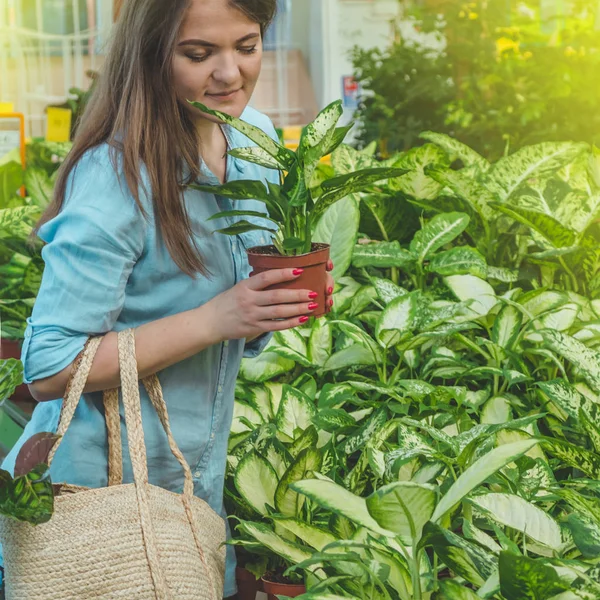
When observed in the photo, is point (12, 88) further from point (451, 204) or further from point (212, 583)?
point (212, 583)

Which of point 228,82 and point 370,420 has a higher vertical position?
point 228,82

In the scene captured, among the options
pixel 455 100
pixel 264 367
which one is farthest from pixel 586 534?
pixel 455 100

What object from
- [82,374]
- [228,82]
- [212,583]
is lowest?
[212,583]

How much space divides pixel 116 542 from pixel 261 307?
0.30 metres

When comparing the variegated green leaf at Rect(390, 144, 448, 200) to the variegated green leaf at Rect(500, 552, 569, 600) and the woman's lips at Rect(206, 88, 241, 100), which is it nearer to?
the woman's lips at Rect(206, 88, 241, 100)

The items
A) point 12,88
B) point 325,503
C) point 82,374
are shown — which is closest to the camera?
point 325,503

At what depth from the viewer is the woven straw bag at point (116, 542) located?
2.97ft

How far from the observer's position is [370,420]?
Answer: 4.07 ft


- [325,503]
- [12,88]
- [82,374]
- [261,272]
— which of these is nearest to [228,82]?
[261,272]

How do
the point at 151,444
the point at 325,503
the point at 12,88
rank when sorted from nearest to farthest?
the point at 325,503, the point at 151,444, the point at 12,88

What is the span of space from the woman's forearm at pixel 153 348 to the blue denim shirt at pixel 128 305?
0.02 m

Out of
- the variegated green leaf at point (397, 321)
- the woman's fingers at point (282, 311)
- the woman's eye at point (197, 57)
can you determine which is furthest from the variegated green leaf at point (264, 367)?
the woman's eye at point (197, 57)

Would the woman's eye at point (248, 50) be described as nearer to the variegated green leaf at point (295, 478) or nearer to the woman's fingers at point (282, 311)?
the woman's fingers at point (282, 311)

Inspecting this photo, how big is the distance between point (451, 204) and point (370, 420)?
2.29 ft
